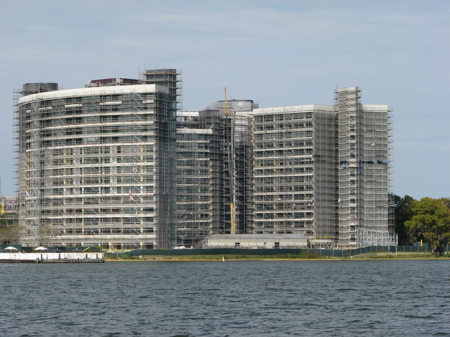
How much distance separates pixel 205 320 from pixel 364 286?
50.4 metres

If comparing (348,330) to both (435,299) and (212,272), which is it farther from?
(212,272)

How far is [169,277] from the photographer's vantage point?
6437 inches

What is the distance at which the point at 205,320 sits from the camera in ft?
293

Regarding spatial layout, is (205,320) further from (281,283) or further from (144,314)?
(281,283)

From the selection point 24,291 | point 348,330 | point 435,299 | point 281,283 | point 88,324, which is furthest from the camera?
point 281,283

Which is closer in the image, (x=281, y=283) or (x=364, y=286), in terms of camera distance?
(x=364, y=286)

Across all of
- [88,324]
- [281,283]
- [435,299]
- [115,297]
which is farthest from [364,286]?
[88,324]

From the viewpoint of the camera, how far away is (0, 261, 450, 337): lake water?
82.1 meters

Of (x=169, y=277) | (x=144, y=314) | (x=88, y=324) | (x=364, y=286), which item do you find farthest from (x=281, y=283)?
(x=88, y=324)

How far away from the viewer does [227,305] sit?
342ft

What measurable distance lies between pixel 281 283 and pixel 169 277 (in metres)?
28.1

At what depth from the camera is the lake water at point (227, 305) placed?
8212cm

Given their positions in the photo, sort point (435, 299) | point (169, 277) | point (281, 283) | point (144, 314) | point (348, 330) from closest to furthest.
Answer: point (348, 330) → point (144, 314) → point (435, 299) → point (281, 283) → point (169, 277)

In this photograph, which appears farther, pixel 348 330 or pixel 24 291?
pixel 24 291
